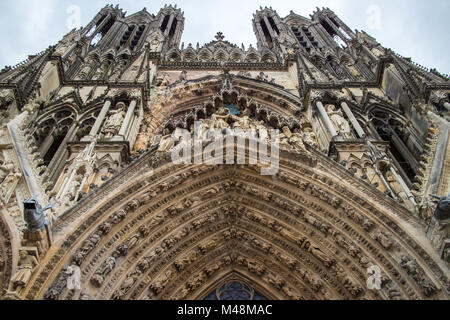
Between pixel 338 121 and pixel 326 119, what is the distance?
34 centimetres

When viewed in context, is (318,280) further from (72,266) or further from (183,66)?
(183,66)

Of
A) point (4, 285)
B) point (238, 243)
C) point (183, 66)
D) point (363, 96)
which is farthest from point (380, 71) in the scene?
point (4, 285)

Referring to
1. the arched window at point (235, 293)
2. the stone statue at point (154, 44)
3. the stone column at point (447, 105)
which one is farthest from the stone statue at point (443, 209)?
the stone statue at point (154, 44)

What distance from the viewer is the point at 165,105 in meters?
13.9

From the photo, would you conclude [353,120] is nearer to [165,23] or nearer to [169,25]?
[169,25]

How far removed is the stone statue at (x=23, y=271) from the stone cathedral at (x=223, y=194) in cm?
2

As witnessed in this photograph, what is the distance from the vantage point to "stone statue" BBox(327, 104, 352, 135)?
407 inches

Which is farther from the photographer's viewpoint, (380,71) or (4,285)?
(380,71)

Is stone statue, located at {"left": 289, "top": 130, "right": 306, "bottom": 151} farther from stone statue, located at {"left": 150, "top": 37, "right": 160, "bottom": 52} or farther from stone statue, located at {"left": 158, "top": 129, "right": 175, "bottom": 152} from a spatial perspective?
stone statue, located at {"left": 150, "top": 37, "right": 160, "bottom": 52}

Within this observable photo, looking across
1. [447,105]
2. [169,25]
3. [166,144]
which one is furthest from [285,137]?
[169,25]

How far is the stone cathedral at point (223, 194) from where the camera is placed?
630 centimetres

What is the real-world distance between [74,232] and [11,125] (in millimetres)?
3863

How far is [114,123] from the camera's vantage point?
10.5 metres

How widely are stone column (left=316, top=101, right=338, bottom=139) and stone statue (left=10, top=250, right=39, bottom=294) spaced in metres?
7.28
